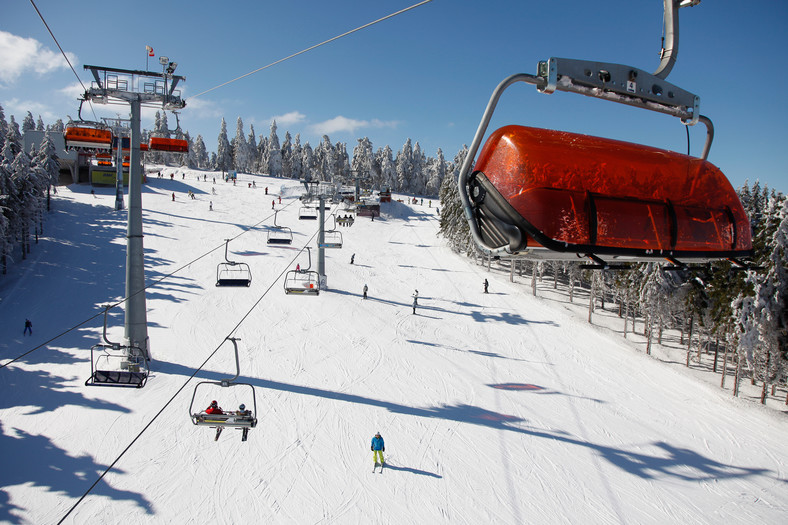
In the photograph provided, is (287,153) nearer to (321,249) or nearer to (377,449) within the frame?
(321,249)

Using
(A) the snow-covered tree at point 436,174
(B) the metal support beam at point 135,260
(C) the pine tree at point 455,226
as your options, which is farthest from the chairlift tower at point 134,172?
(A) the snow-covered tree at point 436,174

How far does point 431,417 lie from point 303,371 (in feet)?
21.4

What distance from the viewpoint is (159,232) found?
39094mm

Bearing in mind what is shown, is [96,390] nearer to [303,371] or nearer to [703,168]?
[303,371]

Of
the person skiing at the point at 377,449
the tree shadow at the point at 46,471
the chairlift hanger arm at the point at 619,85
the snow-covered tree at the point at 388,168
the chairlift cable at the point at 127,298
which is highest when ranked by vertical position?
the snow-covered tree at the point at 388,168

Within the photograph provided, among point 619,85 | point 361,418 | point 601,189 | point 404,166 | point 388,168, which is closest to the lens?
point 619,85

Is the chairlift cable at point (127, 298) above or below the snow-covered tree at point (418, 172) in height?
below

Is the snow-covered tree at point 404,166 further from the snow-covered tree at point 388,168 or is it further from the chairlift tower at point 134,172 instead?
the chairlift tower at point 134,172

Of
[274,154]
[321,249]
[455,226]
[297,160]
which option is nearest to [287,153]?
[297,160]

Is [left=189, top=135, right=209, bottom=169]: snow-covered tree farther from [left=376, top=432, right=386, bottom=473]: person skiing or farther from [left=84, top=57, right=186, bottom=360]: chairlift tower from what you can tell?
[left=376, top=432, right=386, bottom=473]: person skiing

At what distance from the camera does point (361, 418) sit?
15.6m

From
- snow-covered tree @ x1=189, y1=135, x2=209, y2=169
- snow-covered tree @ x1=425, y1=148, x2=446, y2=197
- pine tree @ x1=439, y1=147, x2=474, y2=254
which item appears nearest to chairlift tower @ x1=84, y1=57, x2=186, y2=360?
pine tree @ x1=439, y1=147, x2=474, y2=254

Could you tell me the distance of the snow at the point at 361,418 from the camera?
11734mm

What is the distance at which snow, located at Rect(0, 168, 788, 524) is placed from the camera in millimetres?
11734
